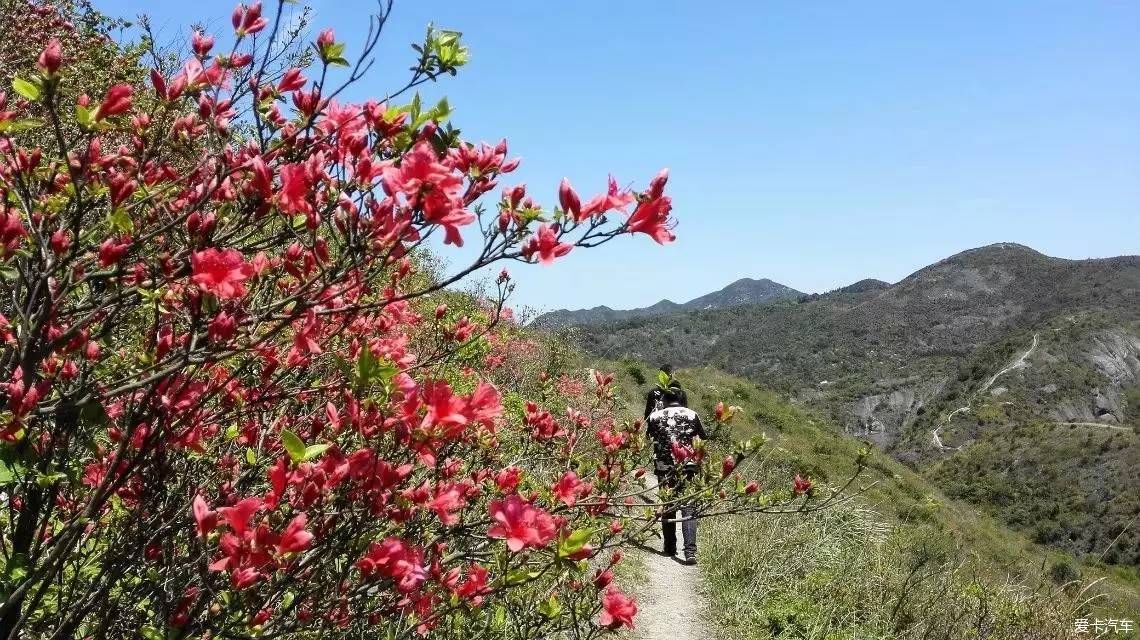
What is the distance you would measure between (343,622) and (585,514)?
833 millimetres

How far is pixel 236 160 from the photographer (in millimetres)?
1590

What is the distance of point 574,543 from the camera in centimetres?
142

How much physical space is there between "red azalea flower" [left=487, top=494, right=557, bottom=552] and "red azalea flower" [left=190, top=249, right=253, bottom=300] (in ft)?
1.92

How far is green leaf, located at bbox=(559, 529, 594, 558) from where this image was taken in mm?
1409

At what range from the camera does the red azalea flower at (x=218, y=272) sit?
1.13m

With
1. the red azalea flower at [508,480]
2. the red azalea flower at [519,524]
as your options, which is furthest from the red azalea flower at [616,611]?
the red azalea flower at [519,524]

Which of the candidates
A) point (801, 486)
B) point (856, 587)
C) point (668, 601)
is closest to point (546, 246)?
point (801, 486)

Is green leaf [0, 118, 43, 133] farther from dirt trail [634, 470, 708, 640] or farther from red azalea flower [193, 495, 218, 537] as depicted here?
dirt trail [634, 470, 708, 640]

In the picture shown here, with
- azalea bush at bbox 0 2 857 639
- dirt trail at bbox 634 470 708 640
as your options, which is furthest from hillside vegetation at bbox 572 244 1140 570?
azalea bush at bbox 0 2 857 639

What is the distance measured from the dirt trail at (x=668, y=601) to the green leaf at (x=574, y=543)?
3.28 metres

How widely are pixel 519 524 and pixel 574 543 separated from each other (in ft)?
0.56

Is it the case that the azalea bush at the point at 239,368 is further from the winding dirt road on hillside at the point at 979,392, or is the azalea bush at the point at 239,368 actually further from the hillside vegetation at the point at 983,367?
the winding dirt road on hillside at the point at 979,392

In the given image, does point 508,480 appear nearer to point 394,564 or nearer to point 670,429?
point 394,564

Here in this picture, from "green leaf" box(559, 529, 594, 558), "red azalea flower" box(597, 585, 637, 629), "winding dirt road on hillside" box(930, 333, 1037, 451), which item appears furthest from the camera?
"winding dirt road on hillside" box(930, 333, 1037, 451)
